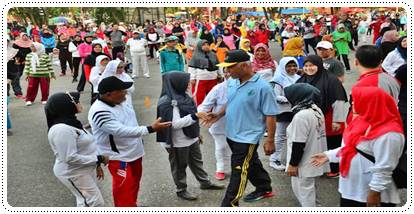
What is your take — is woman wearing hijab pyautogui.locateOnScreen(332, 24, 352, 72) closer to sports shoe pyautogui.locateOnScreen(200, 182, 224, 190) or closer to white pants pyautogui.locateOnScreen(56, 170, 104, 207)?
sports shoe pyautogui.locateOnScreen(200, 182, 224, 190)

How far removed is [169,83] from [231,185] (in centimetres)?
114

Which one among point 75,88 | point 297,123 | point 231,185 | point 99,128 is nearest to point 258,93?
point 297,123

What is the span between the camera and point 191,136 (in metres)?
4.35

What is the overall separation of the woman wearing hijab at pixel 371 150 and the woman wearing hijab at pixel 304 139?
61cm

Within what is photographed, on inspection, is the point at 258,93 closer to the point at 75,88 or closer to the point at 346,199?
the point at 346,199

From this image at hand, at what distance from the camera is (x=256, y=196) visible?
14.7ft

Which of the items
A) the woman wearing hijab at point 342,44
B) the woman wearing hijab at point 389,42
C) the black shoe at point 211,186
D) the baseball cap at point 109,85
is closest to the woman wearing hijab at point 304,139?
the black shoe at point 211,186

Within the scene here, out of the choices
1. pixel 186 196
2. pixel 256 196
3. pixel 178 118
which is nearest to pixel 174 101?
pixel 178 118

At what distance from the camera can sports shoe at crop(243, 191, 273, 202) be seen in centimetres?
445

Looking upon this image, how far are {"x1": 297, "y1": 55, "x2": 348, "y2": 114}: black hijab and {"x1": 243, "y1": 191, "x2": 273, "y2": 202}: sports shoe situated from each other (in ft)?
3.47

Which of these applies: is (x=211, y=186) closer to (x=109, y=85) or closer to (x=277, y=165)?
(x=277, y=165)

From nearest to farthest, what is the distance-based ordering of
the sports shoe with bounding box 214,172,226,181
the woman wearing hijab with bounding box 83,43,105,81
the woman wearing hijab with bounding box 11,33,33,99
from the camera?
the sports shoe with bounding box 214,172,226,181
the woman wearing hijab with bounding box 83,43,105,81
the woman wearing hijab with bounding box 11,33,33,99

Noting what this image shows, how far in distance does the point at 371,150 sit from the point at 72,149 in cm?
219

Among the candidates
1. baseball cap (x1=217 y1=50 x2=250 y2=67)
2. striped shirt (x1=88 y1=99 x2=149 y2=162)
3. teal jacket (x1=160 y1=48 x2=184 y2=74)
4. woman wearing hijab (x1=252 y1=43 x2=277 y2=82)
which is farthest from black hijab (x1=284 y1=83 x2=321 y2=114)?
teal jacket (x1=160 y1=48 x2=184 y2=74)
